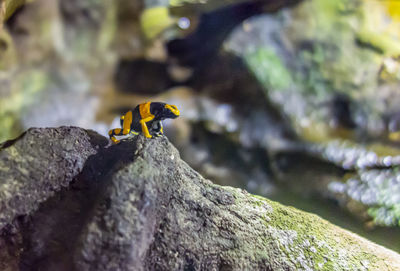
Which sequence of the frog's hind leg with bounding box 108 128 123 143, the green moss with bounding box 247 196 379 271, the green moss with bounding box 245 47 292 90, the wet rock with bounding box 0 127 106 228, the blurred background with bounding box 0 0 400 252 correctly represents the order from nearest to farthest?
the wet rock with bounding box 0 127 106 228 < the green moss with bounding box 247 196 379 271 < the frog's hind leg with bounding box 108 128 123 143 < the blurred background with bounding box 0 0 400 252 < the green moss with bounding box 245 47 292 90

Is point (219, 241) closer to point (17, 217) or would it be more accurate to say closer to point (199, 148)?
point (17, 217)

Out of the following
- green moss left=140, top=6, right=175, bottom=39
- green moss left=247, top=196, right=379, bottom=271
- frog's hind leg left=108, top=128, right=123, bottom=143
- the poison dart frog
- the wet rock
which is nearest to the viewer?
the wet rock

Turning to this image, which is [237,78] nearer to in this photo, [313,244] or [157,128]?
[157,128]

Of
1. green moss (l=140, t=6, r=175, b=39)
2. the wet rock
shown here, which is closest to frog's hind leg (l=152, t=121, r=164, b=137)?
the wet rock

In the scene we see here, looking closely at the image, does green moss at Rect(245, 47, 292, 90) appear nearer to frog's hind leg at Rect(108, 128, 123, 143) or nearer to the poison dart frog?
the poison dart frog

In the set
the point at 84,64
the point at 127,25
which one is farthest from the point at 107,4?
the point at 84,64

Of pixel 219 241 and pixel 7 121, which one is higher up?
pixel 7 121
